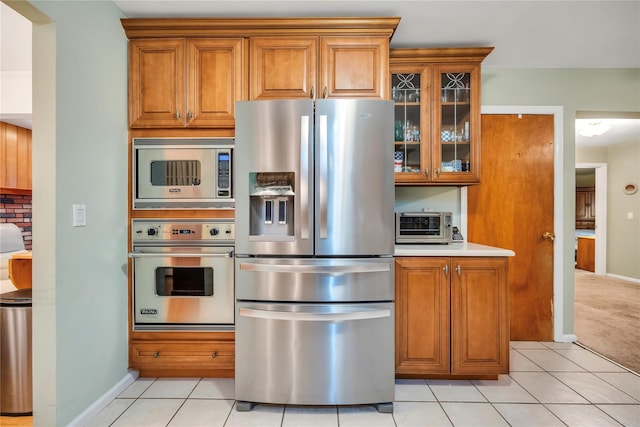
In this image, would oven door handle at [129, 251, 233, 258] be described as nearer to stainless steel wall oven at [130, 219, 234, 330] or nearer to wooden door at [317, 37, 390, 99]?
stainless steel wall oven at [130, 219, 234, 330]

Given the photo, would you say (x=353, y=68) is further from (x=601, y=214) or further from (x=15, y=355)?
(x=601, y=214)

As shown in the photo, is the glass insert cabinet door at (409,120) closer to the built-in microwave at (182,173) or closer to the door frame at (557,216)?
the door frame at (557,216)

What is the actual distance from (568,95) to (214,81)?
310cm

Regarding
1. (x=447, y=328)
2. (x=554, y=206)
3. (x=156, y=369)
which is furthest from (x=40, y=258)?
(x=554, y=206)

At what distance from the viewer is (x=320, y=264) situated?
75.9 inches

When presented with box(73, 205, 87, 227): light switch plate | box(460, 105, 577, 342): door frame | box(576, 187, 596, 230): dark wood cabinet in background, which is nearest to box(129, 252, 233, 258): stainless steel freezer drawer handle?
box(73, 205, 87, 227): light switch plate

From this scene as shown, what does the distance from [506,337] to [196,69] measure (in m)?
2.74

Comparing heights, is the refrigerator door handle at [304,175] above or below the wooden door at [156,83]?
below

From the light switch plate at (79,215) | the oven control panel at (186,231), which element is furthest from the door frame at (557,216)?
the light switch plate at (79,215)

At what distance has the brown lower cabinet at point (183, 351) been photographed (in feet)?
7.44

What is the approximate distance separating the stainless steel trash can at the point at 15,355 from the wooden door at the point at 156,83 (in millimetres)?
1268

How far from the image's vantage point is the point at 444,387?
87.9 inches

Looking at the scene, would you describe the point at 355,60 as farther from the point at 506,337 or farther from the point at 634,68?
the point at 634,68

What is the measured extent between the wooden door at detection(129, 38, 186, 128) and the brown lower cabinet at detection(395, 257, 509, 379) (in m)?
1.85
